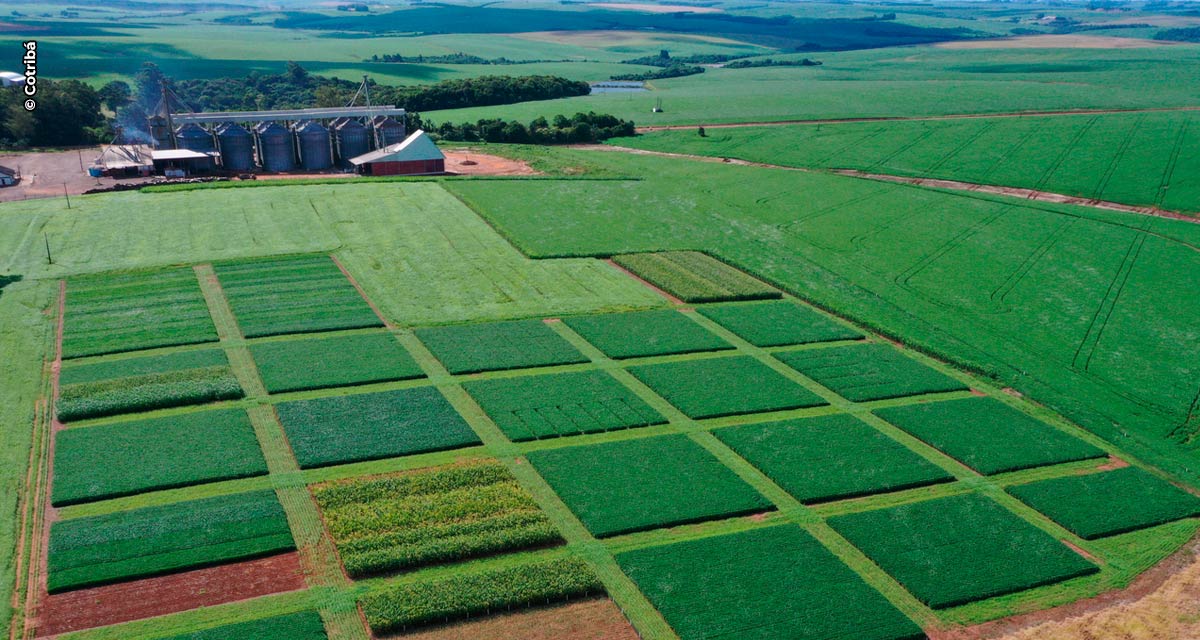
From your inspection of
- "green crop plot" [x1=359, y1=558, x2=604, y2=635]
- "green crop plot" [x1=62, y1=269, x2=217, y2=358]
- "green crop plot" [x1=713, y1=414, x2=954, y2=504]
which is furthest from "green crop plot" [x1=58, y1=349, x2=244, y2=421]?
"green crop plot" [x1=713, y1=414, x2=954, y2=504]

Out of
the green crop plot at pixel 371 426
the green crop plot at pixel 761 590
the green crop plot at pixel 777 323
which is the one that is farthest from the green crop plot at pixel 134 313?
the green crop plot at pixel 761 590

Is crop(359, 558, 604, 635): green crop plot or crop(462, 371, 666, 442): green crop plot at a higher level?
crop(462, 371, 666, 442): green crop plot

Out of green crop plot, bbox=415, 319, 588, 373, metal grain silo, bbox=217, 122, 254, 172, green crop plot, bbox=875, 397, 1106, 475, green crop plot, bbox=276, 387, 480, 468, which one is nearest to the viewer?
green crop plot, bbox=276, 387, 480, 468

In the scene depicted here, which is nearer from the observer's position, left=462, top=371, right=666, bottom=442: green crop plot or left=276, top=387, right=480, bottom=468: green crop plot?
left=276, top=387, right=480, bottom=468: green crop plot

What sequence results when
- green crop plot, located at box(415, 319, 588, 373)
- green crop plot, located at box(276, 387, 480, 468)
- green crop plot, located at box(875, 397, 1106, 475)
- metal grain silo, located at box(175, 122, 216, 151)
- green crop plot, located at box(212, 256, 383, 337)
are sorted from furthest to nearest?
metal grain silo, located at box(175, 122, 216, 151), green crop plot, located at box(212, 256, 383, 337), green crop plot, located at box(415, 319, 588, 373), green crop plot, located at box(875, 397, 1106, 475), green crop plot, located at box(276, 387, 480, 468)

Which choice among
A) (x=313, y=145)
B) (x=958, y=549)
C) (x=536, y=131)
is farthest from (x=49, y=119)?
(x=958, y=549)

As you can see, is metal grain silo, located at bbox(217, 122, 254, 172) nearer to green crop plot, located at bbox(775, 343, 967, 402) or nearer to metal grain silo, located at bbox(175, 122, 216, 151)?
metal grain silo, located at bbox(175, 122, 216, 151)

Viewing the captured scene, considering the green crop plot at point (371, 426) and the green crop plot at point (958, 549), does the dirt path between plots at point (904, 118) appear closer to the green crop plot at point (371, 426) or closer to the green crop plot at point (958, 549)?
the green crop plot at point (371, 426)
